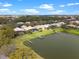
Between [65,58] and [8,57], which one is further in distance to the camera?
[65,58]

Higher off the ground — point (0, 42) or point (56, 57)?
point (0, 42)

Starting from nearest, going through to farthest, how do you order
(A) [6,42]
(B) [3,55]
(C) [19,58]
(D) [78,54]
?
1. (B) [3,55]
2. (C) [19,58]
3. (D) [78,54]
4. (A) [6,42]

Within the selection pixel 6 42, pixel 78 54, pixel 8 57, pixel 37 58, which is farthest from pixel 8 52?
pixel 78 54

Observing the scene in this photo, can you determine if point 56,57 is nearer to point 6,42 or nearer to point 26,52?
point 26,52

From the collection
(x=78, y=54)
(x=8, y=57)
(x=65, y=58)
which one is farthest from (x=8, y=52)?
(x=78, y=54)

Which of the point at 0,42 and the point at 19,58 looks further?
the point at 0,42

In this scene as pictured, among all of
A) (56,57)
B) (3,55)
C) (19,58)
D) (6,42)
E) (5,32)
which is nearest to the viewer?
(3,55)

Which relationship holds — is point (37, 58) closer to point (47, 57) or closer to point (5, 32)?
point (47, 57)

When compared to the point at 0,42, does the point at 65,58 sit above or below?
below

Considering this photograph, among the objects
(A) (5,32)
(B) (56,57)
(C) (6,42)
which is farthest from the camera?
(A) (5,32)
